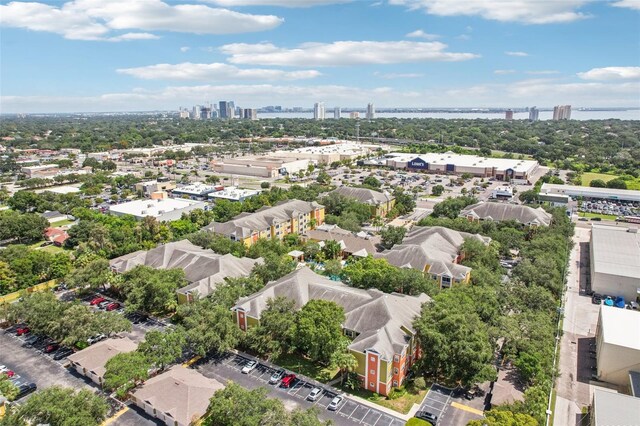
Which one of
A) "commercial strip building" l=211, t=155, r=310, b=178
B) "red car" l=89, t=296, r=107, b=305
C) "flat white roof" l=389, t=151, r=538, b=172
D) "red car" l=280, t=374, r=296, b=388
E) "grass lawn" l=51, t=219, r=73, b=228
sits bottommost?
"red car" l=280, t=374, r=296, b=388

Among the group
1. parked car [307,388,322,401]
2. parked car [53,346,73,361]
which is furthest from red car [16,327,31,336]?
parked car [307,388,322,401]

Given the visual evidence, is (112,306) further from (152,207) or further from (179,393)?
(152,207)

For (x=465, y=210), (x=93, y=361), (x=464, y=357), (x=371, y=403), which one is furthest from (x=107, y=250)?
(x=465, y=210)

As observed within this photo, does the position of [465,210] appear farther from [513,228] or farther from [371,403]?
[371,403]

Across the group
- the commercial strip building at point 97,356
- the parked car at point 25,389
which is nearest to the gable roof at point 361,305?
the commercial strip building at point 97,356

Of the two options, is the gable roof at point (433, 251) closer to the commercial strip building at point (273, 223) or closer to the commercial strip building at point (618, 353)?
the commercial strip building at point (618, 353)

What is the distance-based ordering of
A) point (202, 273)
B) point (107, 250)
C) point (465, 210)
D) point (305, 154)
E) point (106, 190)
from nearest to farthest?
point (202, 273) → point (107, 250) → point (465, 210) → point (106, 190) → point (305, 154)

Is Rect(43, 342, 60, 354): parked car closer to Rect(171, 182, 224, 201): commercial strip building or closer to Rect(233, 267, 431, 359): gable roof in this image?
Rect(233, 267, 431, 359): gable roof

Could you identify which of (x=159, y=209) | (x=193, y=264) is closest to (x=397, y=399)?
(x=193, y=264)
